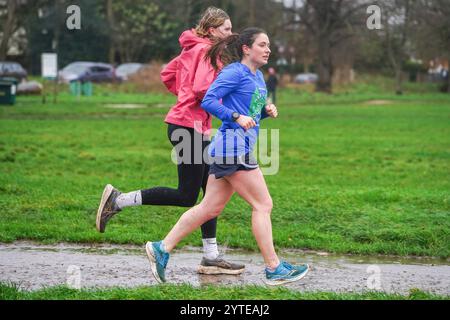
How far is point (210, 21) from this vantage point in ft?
22.2

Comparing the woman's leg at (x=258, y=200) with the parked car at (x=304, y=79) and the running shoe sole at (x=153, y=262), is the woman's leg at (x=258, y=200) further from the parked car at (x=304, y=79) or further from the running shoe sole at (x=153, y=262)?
the parked car at (x=304, y=79)

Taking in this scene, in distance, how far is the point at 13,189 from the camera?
11148mm

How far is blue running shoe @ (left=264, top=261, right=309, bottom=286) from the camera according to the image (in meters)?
6.34

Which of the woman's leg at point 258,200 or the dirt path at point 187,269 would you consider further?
the dirt path at point 187,269

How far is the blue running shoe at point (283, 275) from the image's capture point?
6.34m

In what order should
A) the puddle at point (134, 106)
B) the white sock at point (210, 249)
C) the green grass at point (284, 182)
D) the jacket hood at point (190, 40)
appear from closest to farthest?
the jacket hood at point (190, 40) → the white sock at point (210, 249) → the green grass at point (284, 182) → the puddle at point (134, 106)

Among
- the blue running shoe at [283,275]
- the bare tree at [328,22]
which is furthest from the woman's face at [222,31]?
the bare tree at [328,22]

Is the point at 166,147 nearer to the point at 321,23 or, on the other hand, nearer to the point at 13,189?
the point at 13,189

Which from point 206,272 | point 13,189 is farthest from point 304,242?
point 13,189

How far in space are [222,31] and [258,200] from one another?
4.52ft

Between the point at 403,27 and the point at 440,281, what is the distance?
4529 cm

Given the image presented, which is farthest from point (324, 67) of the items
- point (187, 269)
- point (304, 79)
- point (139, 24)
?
point (187, 269)

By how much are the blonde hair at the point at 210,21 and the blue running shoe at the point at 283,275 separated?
187 centimetres

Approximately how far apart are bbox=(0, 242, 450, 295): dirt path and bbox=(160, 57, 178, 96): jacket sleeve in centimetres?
144
